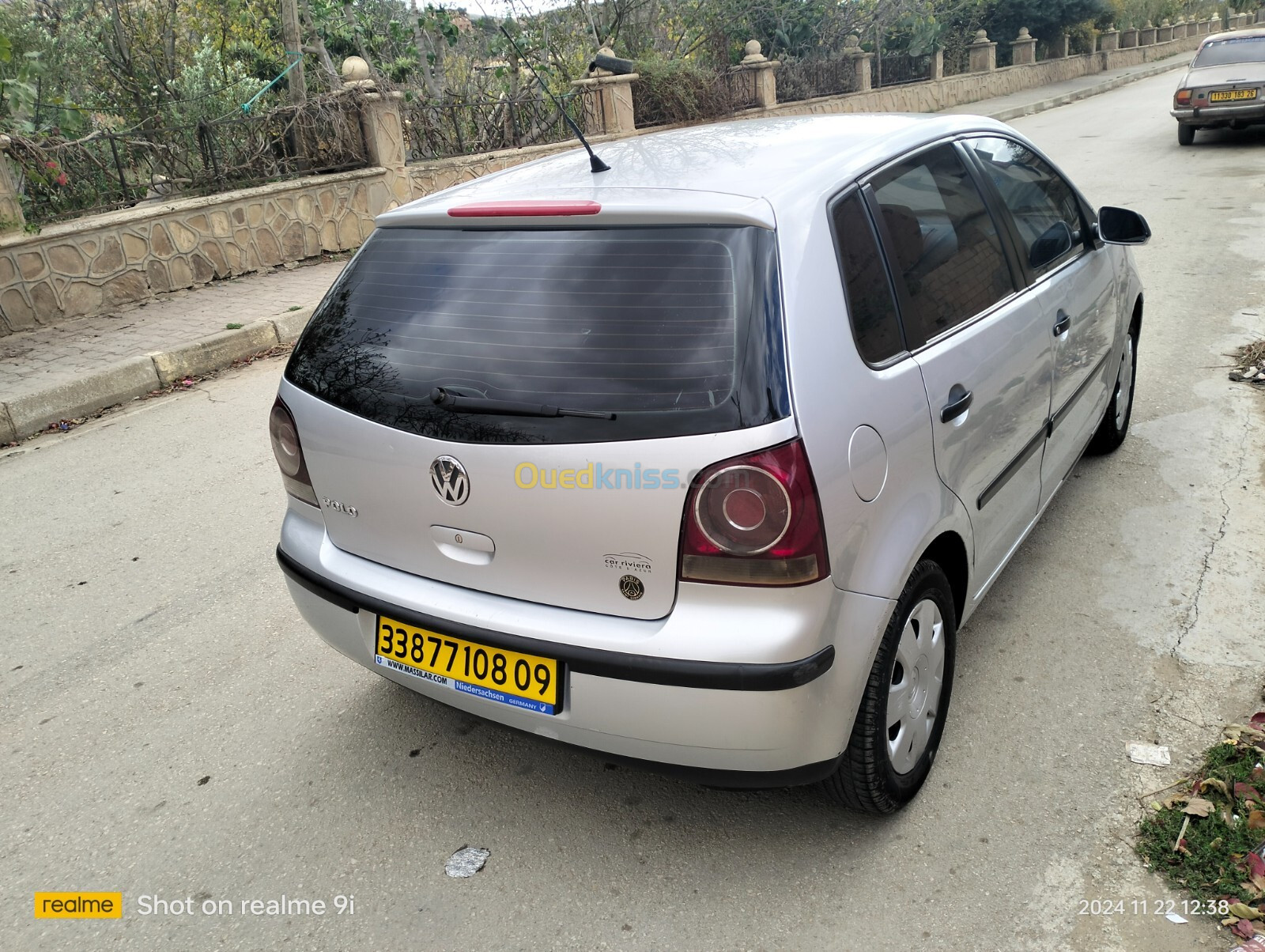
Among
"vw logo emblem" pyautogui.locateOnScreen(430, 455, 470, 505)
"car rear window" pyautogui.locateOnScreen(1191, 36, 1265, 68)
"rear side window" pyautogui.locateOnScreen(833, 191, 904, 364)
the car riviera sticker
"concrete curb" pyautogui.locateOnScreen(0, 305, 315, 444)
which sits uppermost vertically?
"rear side window" pyautogui.locateOnScreen(833, 191, 904, 364)

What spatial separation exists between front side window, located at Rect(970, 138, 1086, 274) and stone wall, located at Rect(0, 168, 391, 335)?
8.08m

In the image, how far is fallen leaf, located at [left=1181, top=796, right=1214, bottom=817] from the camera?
7.89 ft

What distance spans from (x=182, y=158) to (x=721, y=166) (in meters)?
9.43

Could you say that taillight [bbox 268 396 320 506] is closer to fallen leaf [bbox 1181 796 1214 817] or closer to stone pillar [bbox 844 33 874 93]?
fallen leaf [bbox 1181 796 1214 817]

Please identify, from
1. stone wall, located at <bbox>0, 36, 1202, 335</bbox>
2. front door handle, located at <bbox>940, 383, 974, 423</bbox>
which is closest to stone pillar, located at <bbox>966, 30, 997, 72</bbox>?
stone wall, located at <bbox>0, 36, 1202, 335</bbox>

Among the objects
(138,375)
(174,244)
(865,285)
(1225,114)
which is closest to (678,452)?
(865,285)

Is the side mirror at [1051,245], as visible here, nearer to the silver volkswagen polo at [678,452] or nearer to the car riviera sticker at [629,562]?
the silver volkswagen polo at [678,452]

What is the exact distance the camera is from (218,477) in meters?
5.25

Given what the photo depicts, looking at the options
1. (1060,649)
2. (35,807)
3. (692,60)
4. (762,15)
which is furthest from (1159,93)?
(35,807)

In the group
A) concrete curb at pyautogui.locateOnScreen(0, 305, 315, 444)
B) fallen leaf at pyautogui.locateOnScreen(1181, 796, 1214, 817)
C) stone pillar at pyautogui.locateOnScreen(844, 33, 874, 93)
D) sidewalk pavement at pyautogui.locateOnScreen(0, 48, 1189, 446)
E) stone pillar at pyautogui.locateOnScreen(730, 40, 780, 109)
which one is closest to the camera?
fallen leaf at pyautogui.locateOnScreen(1181, 796, 1214, 817)

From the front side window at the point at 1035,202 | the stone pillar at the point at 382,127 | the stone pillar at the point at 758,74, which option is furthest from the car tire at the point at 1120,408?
the stone pillar at the point at 758,74

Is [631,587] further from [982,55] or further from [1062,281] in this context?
[982,55]

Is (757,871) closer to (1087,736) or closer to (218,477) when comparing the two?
(1087,736)

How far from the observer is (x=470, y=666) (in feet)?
7.77
